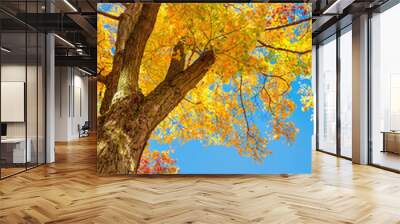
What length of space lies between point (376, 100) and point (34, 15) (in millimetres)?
7048

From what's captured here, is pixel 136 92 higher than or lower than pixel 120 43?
lower

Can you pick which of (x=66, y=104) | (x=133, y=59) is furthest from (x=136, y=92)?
(x=66, y=104)

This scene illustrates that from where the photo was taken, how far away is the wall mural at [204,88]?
5973 mm

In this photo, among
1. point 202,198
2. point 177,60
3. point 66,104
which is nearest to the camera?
point 202,198

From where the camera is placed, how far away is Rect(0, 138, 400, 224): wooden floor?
3797mm

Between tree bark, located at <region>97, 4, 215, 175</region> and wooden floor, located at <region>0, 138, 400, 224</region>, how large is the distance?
72 cm

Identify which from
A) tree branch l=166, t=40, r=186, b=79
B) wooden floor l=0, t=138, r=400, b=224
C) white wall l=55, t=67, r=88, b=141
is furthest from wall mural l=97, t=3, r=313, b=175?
white wall l=55, t=67, r=88, b=141

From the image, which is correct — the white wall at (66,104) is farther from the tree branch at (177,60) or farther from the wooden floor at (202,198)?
the tree branch at (177,60)

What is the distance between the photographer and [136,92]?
5992 mm

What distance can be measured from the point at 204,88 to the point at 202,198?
6.77 ft

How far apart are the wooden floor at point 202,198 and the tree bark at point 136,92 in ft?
A: 2.37

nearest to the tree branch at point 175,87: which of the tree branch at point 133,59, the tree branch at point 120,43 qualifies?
the tree branch at point 133,59

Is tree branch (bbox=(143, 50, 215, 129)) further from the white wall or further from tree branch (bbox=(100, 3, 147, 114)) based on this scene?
the white wall

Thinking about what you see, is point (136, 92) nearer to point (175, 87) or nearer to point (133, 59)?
point (133, 59)
